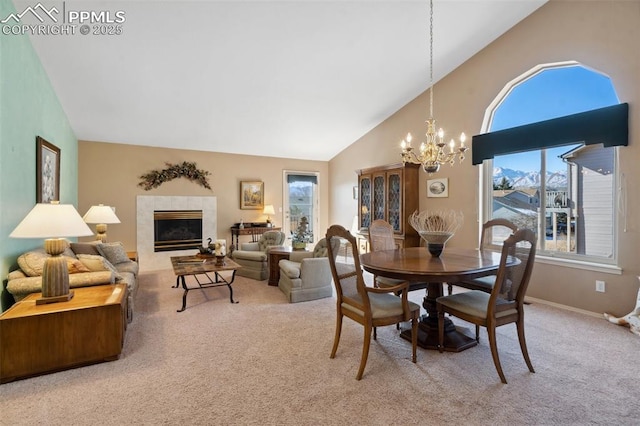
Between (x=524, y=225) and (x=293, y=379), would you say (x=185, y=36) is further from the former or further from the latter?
(x=524, y=225)

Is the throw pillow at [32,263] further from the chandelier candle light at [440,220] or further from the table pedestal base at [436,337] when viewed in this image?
the chandelier candle light at [440,220]

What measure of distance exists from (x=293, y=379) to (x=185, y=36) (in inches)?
150

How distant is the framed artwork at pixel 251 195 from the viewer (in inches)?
284

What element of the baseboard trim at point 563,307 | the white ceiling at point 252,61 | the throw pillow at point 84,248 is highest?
the white ceiling at point 252,61

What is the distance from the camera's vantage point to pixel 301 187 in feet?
26.4

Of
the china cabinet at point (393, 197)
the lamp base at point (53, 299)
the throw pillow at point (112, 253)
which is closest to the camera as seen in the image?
the lamp base at point (53, 299)

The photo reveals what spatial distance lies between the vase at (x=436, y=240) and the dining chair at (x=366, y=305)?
631 mm

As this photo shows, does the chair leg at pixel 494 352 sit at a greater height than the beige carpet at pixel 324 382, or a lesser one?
greater

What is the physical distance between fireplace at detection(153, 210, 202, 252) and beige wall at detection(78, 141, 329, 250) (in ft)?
1.37

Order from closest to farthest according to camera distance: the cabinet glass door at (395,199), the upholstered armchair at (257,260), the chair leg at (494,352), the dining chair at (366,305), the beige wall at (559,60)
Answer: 1. the chair leg at (494,352)
2. the dining chair at (366,305)
3. the beige wall at (559,60)
4. the upholstered armchair at (257,260)
5. the cabinet glass door at (395,199)

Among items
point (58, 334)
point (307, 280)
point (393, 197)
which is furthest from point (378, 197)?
point (58, 334)

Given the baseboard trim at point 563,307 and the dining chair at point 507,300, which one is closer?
the dining chair at point 507,300

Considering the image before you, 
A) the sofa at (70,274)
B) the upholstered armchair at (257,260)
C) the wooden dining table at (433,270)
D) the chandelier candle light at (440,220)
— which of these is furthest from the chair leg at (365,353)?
the upholstered armchair at (257,260)

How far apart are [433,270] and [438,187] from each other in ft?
10.4
